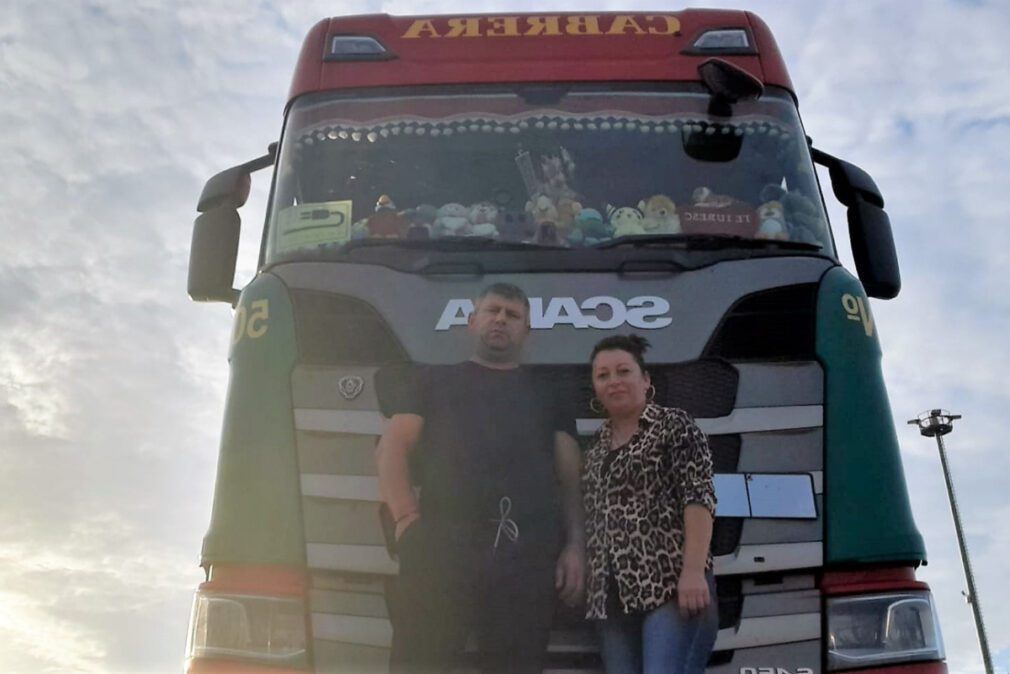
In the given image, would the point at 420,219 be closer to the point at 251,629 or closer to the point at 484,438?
the point at 484,438

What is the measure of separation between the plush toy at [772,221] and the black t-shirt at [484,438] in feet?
4.11

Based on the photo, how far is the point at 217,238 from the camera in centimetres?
519

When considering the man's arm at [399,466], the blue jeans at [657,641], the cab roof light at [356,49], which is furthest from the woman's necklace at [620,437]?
the cab roof light at [356,49]

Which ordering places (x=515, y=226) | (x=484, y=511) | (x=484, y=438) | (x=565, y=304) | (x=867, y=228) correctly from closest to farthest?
(x=484, y=511)
(x=484, y=438)
(x=565, y=304)
(x=515, y=226)
(x=867, y=228)

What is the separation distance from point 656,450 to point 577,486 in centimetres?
29

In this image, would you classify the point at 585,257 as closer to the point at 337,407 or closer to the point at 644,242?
the point at 644,242

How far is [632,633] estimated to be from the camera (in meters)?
3.53

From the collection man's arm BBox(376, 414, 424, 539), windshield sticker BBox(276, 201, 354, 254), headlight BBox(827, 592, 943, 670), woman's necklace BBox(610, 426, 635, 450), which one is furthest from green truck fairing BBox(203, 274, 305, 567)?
headlight BBox(827, 592, 943, 670)

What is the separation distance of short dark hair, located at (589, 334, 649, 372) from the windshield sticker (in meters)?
1.21

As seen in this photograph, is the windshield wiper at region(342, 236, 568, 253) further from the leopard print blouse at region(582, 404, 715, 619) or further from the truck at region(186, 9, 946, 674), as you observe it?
the leopard print blouse at region(582, 404, 715, 619)

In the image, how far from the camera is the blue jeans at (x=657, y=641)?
349 cm

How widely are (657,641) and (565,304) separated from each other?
1233mm

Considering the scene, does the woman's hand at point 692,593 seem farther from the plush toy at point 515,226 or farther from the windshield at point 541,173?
the plush toy at point 515,226

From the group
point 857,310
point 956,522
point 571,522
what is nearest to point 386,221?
point 571,522
